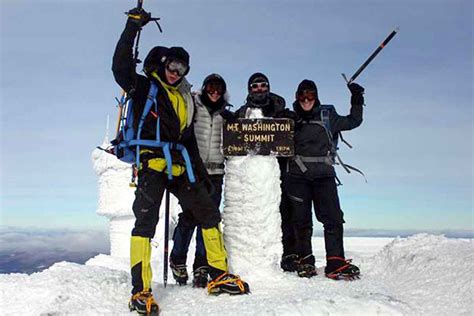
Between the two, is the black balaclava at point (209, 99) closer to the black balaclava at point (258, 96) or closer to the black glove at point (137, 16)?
the black balaclava at point (258, 96)

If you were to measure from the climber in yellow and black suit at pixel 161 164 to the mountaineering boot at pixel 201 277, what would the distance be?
1.44 ft

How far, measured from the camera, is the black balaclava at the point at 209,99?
4965 millimetres

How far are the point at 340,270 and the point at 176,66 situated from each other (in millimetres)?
3076

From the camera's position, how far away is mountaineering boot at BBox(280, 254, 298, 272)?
226 inches

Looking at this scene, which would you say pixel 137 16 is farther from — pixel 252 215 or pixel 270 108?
pixel 252 215

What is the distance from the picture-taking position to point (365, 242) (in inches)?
678

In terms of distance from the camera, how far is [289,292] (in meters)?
4.45

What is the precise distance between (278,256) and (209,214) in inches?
45.9

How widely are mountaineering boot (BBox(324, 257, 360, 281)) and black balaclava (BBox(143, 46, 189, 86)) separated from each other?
2.87 metres

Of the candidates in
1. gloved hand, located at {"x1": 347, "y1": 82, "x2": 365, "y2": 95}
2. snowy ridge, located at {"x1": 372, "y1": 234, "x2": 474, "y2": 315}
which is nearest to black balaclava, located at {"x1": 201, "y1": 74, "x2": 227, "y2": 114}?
gloved hand, located at {"x1": 347, "y1": 82, "x2": 365, "y2": 95}

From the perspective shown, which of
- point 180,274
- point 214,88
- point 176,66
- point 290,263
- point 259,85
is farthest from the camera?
point 290,263

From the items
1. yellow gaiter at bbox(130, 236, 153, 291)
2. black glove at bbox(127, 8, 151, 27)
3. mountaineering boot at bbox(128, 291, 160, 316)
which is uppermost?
black glove at bbox(127, 8, 151, 27)

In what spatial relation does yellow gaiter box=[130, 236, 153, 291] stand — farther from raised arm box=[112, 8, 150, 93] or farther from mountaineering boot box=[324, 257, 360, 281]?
mountaineering boot box=[324, 257, 360, 281]

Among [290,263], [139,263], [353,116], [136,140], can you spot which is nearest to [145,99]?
[136,140]
